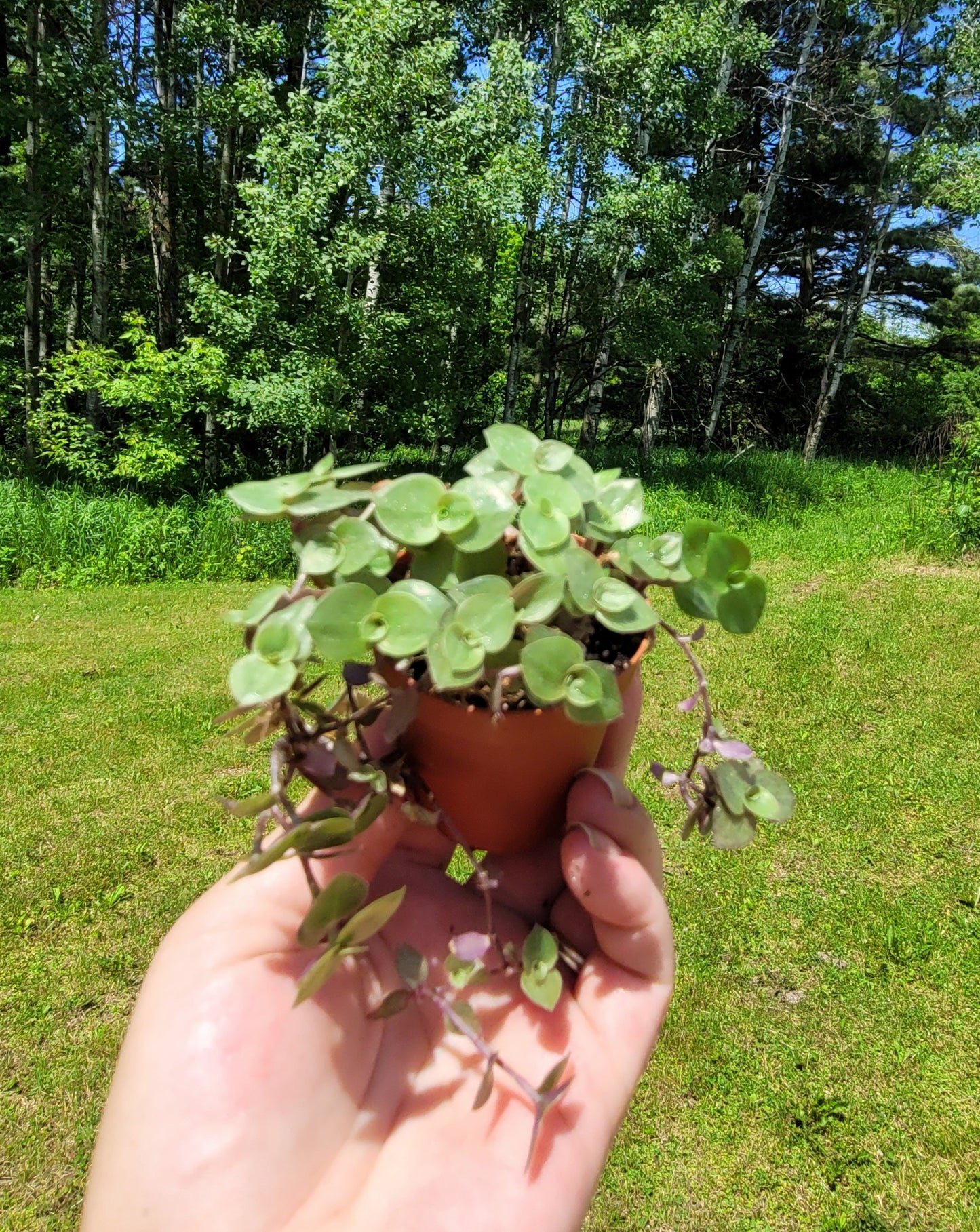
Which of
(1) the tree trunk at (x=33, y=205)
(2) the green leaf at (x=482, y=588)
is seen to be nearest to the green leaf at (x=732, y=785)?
(2) the green leaf at (x=482, y=588)

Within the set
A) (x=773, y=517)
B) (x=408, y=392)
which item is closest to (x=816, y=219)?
(x=773, y=517)

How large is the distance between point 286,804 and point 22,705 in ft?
13.3

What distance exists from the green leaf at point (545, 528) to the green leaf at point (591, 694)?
137mm

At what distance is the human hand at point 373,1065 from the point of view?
2.47ft

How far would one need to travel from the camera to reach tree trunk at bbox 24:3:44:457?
24.6 ft

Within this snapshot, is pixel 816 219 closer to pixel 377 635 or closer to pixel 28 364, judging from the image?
pixel 28 364

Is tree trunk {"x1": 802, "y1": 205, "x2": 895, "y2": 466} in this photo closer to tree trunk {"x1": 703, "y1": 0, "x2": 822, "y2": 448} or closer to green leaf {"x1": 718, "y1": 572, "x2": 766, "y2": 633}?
tree trunk {"x1": 703, "y1": 0, "x2": 822, "y2": 448}

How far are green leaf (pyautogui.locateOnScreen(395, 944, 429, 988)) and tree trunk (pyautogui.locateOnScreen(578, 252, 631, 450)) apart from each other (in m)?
9.87

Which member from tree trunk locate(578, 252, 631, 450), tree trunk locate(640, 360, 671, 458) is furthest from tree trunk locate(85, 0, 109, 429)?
tree trunk locate(640, 360, 671, 458)

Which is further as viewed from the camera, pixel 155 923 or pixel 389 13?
pixel 389 13

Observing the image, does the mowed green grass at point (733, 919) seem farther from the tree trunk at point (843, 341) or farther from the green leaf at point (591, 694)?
the tree trunk at point (843, 341)

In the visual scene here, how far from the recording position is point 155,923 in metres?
2.66

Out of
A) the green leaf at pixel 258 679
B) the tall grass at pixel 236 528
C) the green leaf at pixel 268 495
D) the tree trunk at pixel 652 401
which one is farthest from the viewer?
the tree trunk at pixel 652 401

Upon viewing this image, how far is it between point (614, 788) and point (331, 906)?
353 mm
